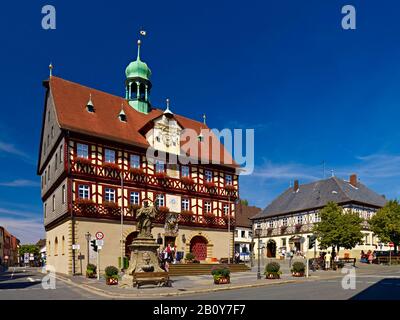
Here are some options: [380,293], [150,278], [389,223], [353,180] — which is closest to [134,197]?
[150,278]

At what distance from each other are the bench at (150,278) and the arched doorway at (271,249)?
49324mm

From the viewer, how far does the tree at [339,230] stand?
46.6 meters

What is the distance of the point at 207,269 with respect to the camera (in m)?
35.0

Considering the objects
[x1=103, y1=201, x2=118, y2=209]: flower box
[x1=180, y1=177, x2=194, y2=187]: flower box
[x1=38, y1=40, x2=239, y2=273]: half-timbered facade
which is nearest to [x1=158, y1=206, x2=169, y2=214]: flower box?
[x1=38, y1=40, x2=239, y2=273]: half-timbered facade

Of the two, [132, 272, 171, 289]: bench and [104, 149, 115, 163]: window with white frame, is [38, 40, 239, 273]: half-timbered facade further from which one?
[132, 272, 171, 289]: bench

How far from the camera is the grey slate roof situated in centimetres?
6175

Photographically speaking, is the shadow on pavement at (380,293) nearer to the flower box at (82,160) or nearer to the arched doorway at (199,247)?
the arched doorway at (199,247)

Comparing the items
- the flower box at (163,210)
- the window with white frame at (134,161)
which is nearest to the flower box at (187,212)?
the flower box at (163,210)

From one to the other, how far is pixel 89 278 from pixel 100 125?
1324cm

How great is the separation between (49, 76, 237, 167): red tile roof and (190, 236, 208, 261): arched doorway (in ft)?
25.9

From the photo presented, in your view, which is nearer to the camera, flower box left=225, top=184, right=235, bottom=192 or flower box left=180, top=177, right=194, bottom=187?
flower box left=180, top=177, right=194, bottom=187

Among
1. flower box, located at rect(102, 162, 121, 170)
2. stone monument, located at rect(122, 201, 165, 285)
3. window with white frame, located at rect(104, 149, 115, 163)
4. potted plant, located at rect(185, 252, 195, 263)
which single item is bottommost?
potted plant, located at rect(185, 252, 195, 263)

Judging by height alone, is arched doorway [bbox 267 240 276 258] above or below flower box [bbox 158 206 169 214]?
below
